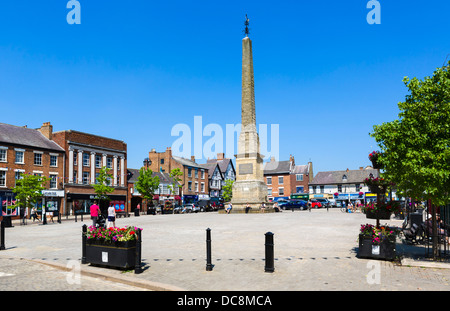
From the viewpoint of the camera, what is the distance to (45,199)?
4100 centimetres

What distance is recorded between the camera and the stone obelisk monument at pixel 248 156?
120 ft

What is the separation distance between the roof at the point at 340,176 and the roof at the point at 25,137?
5274 cm

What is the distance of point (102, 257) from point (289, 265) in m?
4.66

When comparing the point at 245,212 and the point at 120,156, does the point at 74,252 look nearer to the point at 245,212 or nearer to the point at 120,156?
the point at 245,212

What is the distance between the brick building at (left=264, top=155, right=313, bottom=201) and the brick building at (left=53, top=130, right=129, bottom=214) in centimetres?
3563

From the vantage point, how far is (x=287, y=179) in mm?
77812

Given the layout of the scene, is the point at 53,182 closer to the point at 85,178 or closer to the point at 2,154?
the point at 85,178

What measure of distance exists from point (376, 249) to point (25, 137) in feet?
143

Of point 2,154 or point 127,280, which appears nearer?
point 127,280

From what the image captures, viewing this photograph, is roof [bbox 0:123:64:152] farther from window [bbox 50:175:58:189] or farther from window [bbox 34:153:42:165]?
window [bbox 50:175:58:189]

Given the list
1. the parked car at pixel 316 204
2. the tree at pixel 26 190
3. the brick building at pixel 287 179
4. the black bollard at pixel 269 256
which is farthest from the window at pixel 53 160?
the brick building at pixel 287 179

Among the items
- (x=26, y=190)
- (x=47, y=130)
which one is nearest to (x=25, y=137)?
(x=47, y=130)
